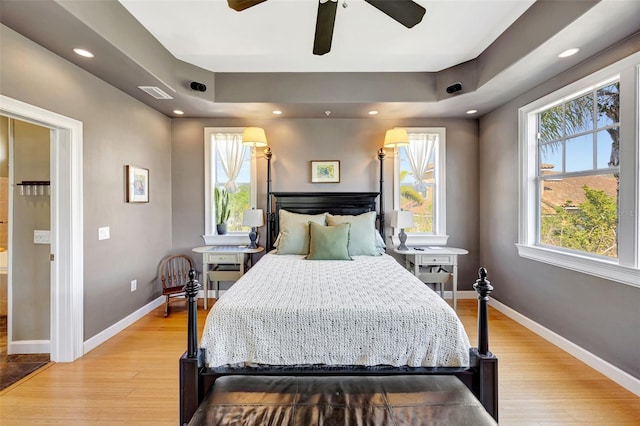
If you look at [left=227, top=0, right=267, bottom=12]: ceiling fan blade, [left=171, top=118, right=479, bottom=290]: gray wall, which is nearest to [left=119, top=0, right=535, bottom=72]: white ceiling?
[left=227, top=0, right=267, bottom=12]: ceiling fan blade

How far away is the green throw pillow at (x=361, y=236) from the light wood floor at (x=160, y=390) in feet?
4.99

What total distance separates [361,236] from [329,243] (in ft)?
1.57

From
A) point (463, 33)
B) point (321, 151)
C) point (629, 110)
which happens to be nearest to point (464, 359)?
point (629, 110)

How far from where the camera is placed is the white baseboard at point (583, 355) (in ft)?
7.16

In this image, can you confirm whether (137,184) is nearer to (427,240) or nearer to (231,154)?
(231,154)

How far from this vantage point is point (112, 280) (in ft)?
10.2

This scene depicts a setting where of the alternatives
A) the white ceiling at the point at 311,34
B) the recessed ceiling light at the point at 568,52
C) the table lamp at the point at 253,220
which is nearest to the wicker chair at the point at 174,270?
the table lamp at the point at 253,220

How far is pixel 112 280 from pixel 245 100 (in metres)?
2.50

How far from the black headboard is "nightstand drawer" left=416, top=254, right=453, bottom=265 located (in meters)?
0.90

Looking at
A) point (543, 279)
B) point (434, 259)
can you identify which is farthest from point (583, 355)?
point (434, 259)

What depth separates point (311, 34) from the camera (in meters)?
2.76

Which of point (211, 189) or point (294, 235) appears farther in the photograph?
point (211, 189)

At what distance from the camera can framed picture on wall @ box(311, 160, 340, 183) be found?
13.7 ft

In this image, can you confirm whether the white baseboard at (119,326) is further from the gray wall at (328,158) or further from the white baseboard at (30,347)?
the gray wall at (328,158)
